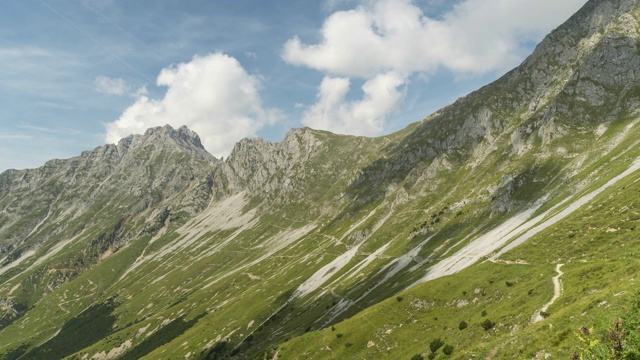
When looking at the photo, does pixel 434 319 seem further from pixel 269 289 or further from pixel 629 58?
pixel 629 58

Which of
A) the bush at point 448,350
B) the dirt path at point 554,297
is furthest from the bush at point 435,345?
the dirt path at point 554,297

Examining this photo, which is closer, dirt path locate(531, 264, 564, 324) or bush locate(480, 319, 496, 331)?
Answer: dirt path locate(531, 264, 564, 324)

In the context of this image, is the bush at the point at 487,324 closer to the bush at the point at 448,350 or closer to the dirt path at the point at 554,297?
the bush at the point at 448,350

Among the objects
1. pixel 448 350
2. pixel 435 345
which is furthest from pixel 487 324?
pixel 435 345

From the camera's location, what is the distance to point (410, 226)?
192625 mm

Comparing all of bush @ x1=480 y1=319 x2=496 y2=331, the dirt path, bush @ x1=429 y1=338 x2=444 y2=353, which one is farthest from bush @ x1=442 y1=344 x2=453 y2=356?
the dirt path

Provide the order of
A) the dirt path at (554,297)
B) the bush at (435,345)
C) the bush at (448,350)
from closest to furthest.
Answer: the dirt path at (554,297) → the bush at (448,350) → the bush at (435,345)

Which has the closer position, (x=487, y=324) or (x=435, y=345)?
(x=487, y=324)

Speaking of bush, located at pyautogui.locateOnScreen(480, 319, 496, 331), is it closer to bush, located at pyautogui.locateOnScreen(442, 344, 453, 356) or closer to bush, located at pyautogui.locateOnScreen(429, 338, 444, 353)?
bush, located at pyautogui.locateOnScreen(442, 344, 453, 356)

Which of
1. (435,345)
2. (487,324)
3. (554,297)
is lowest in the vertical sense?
(435,345)

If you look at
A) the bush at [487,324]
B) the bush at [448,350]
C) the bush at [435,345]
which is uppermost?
the bush at [487,324]

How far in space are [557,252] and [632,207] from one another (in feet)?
53.8

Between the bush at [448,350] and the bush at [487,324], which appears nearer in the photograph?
the bush at [448,350]

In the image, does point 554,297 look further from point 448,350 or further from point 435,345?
point 435,345
